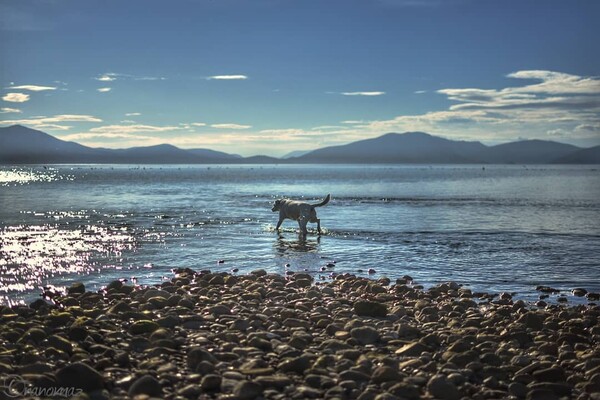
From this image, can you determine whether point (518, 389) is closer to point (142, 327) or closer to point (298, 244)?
point (142, 327)

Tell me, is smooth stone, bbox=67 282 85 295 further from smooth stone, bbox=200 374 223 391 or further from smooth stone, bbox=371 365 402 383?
smooth stone, bbox=371 365 402 383

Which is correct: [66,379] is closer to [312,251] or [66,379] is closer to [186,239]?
[312,251]

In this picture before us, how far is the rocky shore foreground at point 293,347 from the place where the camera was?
688cm

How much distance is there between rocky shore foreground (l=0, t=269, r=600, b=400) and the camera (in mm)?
6875

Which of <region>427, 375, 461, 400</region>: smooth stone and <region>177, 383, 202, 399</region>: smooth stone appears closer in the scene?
<region>177, 383, 202, 399</region>: smooth stone

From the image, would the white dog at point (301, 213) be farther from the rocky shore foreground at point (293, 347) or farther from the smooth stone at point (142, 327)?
the smooth stone at point (142, 327)

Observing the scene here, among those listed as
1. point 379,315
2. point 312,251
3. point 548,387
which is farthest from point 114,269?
point 548,387

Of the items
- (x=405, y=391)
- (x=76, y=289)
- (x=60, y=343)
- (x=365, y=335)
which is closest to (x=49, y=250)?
(x=76, y=289)

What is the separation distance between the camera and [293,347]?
832 centimetres

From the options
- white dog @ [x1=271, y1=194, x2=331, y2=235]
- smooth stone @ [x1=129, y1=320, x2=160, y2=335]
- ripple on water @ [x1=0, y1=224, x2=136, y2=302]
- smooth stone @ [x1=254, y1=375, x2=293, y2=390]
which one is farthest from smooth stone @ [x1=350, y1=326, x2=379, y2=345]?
white dog @ [x1=271, y1=194, x2=331, y2=235]

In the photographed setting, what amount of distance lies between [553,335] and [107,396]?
7268mm

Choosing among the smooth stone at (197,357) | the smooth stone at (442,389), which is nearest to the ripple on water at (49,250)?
the smooth stone at (197,357)

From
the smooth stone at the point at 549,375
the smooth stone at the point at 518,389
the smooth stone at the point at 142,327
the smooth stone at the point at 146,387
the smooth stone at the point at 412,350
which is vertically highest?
the smooth stone at the point at 142,327

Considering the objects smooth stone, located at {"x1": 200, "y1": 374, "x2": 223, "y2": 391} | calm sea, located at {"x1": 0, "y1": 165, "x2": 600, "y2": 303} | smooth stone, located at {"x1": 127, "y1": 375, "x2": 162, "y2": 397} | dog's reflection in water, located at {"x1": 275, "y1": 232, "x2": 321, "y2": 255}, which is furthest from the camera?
dog's reflection in water, located at {"x1": 275, "y1": 232, "x2": 321, "y2": 255}
